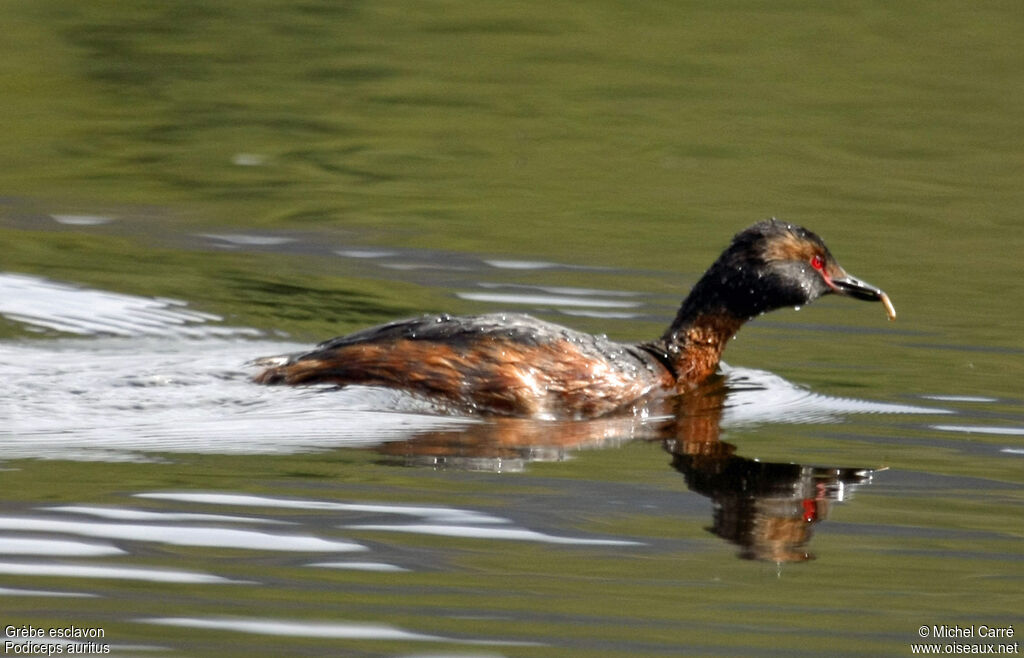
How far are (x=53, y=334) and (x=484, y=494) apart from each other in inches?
149

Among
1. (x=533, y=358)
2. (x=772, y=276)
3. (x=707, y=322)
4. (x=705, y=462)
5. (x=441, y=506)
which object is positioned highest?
(x=772, y=276)

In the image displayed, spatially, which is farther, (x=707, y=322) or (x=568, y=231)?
(x=568, y=231)

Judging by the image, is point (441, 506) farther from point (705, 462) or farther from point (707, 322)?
point (707, 322)

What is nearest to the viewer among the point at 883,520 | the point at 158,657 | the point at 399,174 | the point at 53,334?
the point at 158,657

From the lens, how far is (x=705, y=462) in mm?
7406

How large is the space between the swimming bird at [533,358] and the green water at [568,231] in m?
0.52

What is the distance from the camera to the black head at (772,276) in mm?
9102

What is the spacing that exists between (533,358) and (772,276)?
148cm

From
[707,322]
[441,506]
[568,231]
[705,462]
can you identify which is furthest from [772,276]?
[568,231]

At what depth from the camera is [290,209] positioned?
12.8 m

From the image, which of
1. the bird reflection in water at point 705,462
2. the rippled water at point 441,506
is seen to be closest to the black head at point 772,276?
the rippled water at point 441,506

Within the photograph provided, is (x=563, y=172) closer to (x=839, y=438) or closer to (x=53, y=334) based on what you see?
(x=53, y=334)

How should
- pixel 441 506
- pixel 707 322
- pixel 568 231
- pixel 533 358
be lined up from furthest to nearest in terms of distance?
1. pixel 568 231
2. pixel 707 322
3. pixel 533 358
4. pixel 441 506

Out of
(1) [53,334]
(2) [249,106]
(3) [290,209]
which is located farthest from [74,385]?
(2) [249,106]
